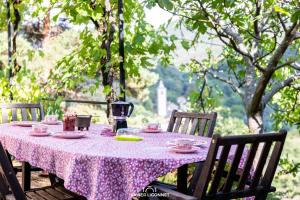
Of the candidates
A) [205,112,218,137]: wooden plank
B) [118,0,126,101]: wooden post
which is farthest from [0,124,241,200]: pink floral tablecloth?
[118,0,126,101]: wooden post

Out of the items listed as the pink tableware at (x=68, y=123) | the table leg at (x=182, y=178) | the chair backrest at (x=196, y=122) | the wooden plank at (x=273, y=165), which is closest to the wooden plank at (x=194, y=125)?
the chair backrest at (x=196, y=122)

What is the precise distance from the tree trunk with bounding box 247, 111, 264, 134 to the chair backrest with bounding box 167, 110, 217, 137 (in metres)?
0.90

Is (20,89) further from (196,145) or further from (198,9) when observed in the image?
(196,145)

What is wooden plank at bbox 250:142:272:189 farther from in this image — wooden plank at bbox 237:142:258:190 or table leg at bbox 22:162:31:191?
table leg at bbox 22:162:31:191

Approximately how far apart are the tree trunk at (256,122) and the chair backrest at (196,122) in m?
0.90

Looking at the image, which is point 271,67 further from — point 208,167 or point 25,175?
point 25,175

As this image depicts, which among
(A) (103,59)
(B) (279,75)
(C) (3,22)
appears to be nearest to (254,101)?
(B) (279,75)

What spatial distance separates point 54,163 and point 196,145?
687 mm

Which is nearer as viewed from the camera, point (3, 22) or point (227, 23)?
point (227, 23)

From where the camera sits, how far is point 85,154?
175 centimetres

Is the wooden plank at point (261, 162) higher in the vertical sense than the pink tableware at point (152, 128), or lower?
lower

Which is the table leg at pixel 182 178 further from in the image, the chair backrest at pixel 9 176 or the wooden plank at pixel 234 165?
the chair backrest at pixel 9 176

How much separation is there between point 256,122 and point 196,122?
43.2 inches

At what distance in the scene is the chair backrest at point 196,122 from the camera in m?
2.68
